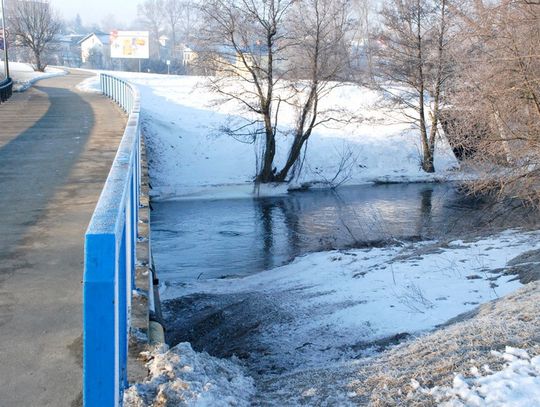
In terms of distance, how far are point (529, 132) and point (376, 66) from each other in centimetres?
1807

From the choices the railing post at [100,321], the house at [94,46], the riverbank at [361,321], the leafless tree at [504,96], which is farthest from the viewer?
the house at [94,46]

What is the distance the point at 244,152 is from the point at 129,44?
59679mm

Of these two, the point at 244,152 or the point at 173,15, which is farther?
the point at 173,15

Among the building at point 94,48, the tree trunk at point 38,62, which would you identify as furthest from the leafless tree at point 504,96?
the building at point 94,48

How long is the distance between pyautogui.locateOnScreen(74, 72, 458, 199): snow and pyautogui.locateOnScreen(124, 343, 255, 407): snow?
21887 millimetres

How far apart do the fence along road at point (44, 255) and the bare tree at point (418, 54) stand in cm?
1906

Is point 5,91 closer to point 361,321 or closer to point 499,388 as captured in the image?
point 361,321

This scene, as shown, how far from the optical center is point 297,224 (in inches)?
816

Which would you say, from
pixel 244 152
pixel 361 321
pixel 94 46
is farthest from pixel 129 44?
pixel 361 321

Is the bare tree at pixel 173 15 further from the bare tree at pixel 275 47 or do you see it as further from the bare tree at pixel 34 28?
the bare tree at pixel 275 47

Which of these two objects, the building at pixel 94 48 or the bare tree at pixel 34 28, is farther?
the building at pixel 94 48

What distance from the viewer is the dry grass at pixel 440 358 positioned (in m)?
3.91

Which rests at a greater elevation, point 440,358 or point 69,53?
point 69,53

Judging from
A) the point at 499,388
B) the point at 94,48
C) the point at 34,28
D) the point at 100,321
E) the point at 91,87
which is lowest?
the point at 499,388
